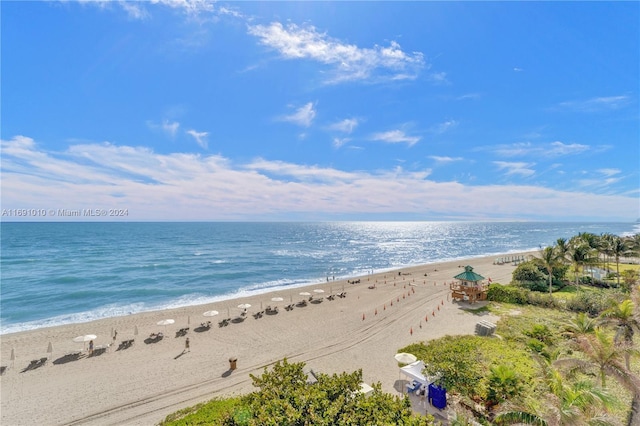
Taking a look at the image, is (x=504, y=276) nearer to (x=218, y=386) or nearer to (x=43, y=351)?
(x=218, y=386)

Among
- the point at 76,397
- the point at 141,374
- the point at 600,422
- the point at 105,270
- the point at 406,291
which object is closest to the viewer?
the point at 600,422

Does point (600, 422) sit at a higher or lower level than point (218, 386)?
higher

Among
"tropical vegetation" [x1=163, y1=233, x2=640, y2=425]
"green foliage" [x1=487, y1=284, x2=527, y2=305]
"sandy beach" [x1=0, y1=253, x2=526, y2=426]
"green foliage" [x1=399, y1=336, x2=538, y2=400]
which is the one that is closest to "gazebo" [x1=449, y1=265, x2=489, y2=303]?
"green foliage" [x1=487, y1=284, x2=527, y2=305]

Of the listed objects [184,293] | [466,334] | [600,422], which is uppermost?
[600,422]

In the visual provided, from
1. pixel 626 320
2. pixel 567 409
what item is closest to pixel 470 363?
pixel 567 409

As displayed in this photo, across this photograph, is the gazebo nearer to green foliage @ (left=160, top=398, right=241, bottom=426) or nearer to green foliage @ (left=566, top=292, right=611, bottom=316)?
green foliage @ (left=566, top=292, right=611, bottom=316)

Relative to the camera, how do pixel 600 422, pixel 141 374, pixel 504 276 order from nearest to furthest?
pixel 600 422 → pixel 141 374 → pixel 504 276

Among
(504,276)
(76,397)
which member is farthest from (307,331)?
(504,276)

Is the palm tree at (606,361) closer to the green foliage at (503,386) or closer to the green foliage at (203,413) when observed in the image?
the green foliage at (503,386)
